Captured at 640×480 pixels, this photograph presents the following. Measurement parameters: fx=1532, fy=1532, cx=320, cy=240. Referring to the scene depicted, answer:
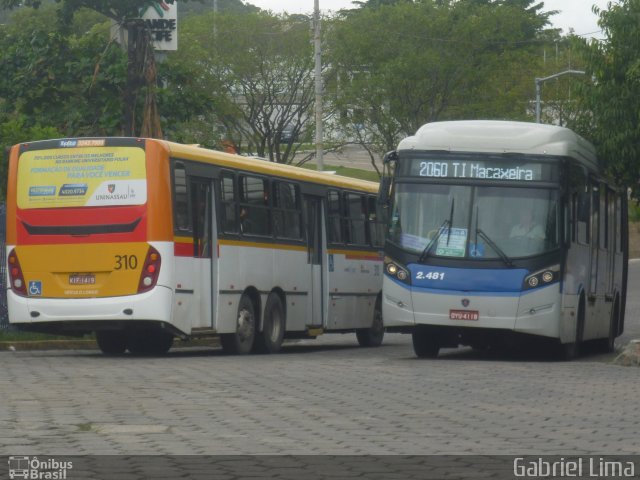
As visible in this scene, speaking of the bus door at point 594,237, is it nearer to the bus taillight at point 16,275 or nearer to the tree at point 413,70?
the bus taillight at point 16,275

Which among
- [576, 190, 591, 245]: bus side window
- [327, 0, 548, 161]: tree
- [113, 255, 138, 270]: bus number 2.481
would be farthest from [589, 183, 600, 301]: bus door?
[327, 0, 548, 161]: tree

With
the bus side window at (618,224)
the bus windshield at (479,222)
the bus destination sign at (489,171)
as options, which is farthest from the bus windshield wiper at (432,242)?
the bus side window at (618,224)

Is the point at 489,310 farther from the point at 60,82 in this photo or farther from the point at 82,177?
the point at 60,82

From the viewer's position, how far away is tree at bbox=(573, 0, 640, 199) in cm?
2633

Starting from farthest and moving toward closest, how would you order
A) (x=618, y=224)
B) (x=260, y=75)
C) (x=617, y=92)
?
(x=260, y=75)
(x=618, y=224)
(x=617, y=92)

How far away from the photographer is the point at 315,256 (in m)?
24.6

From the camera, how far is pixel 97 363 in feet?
60.4

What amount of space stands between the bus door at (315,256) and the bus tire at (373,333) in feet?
8.68

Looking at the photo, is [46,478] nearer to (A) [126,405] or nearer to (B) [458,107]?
(A) [126,405]

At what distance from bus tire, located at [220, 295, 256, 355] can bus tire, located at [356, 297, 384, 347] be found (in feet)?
19.4

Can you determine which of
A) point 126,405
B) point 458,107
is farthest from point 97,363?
point 458,107

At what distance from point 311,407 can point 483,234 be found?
25.0 feet

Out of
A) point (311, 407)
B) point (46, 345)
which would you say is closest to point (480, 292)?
point (311, 407)

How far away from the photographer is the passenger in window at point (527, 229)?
19.9 meters
